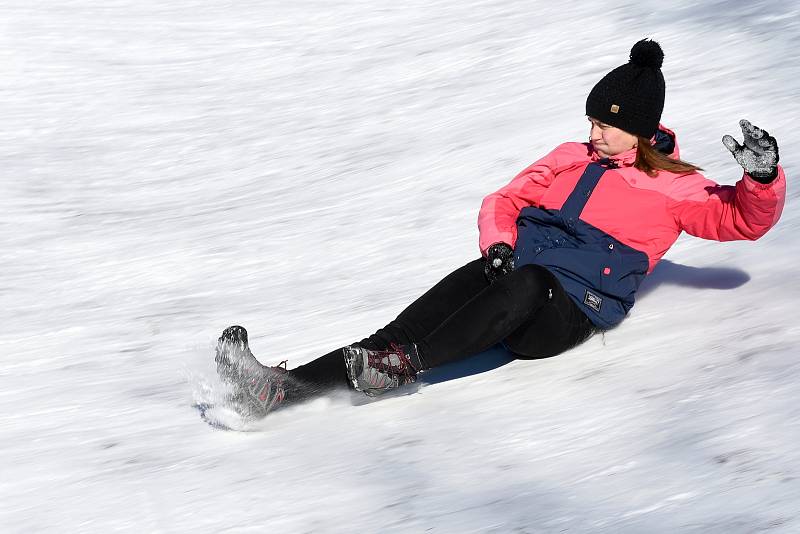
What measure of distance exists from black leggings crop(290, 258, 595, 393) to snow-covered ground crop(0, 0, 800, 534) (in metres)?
0.09

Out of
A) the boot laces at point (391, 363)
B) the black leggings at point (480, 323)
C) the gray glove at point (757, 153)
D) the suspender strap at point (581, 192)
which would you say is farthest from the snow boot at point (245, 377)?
the gray glove at point (757, 153)

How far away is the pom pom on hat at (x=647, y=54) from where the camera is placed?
3.23 metres

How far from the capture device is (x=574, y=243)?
3.19 metres

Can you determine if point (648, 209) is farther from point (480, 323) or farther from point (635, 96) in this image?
point (480, 323)

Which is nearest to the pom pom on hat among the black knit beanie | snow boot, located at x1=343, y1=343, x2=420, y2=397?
the black knit beanie

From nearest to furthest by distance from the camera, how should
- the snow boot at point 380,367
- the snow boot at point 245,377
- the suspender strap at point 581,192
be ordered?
the snow boot at point 245,377, the snow boot at point 380,367, the suspender strap at point 581,192

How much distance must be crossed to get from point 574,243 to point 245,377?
106 cm

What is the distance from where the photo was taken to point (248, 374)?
9.26 feet

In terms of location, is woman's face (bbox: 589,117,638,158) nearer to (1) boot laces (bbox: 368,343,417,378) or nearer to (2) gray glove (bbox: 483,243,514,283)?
(2) gray glove (bbox: 483,243,514,283)

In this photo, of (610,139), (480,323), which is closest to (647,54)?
(610,139)

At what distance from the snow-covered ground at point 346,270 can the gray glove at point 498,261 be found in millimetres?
291

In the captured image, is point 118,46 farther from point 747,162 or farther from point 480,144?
point 747,162

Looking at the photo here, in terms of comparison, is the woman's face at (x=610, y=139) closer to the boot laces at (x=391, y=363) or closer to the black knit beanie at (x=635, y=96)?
the black knit beanie at (x=635, y=96)

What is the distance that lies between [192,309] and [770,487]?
2.87 metres
